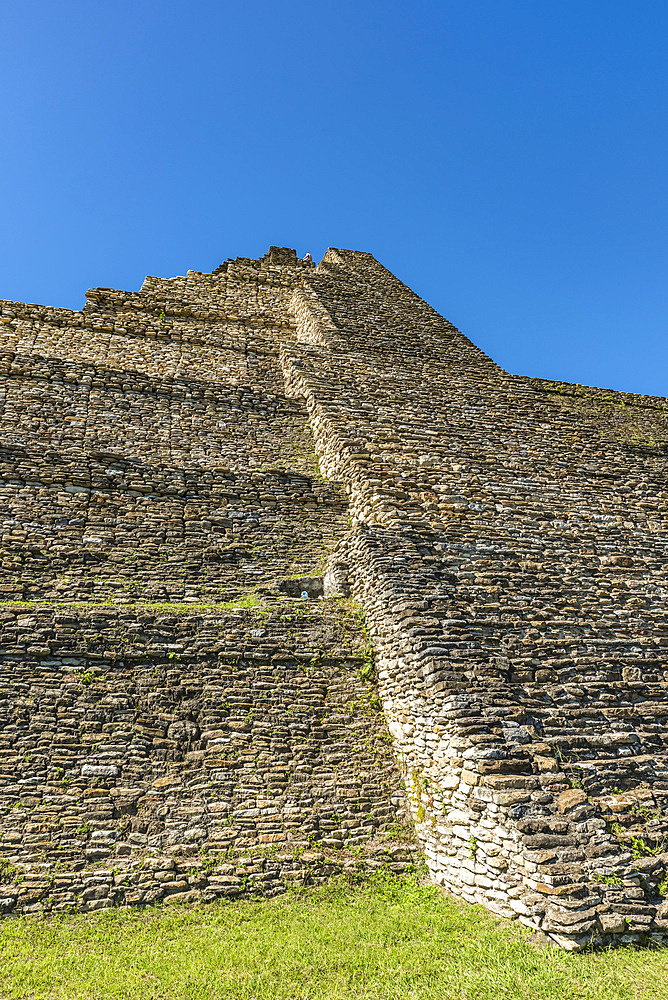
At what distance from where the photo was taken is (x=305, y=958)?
12.9 feet

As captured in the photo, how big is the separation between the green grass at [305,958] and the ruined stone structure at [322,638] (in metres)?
0.23

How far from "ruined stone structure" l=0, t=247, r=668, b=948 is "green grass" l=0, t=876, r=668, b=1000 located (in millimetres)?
228

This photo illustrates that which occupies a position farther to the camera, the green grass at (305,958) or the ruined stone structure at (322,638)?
the ruined stone structure at (322,638)

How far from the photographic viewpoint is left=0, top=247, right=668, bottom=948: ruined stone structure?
479 cm

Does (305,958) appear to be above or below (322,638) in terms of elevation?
below

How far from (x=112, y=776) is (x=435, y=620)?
3.68m

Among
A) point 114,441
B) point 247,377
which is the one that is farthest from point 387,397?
point 114,441

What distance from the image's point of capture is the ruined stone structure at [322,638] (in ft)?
15.7

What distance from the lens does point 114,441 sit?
30.4ft

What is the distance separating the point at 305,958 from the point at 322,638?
127 inches

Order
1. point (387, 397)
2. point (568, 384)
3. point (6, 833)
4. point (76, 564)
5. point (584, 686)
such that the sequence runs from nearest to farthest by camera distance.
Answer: point (6, 833), point (584, 686), point (76, 564), point (387, 397), point (568, 384)

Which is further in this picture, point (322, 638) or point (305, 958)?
point (322, 638)

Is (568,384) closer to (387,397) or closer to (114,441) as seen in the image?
(387,397)

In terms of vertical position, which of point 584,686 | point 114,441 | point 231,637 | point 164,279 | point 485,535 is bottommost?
point 584,686
